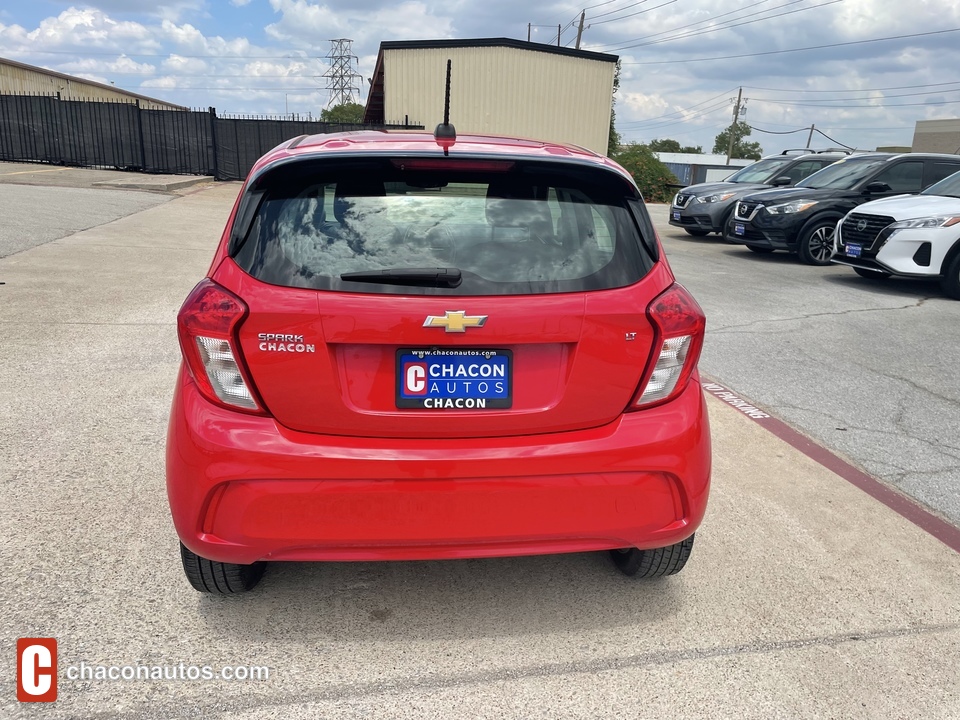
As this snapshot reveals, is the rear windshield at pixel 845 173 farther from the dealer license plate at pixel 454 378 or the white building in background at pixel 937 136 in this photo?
the white building in background at pixel 937 136

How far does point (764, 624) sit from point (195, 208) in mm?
15794

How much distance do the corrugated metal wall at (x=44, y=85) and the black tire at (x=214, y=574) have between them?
36856 millimetres

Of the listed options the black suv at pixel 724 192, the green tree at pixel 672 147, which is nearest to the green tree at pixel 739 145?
the green tree at pixel 672 147

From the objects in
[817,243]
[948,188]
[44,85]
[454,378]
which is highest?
[44,85]

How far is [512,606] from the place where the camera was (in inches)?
108

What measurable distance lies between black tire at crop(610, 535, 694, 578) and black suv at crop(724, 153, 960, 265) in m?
10.4

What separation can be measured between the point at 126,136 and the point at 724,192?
20.9 meters

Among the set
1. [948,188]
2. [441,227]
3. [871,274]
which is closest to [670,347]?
[441,227]

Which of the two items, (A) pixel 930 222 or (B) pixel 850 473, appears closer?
(B) pixel 850 473

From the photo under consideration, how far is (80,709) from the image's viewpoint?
2.17 meters

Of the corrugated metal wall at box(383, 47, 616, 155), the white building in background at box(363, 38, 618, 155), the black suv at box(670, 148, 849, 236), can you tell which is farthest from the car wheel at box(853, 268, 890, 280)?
the corrugated metal wall at box(383, 47, 616, 155)

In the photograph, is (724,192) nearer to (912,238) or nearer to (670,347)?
(912,238)

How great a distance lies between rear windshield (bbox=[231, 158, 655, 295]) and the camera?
2260mm

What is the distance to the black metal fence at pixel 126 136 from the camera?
25.4 metres
